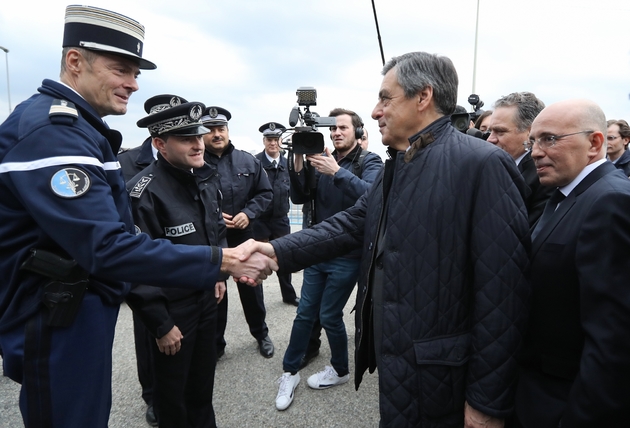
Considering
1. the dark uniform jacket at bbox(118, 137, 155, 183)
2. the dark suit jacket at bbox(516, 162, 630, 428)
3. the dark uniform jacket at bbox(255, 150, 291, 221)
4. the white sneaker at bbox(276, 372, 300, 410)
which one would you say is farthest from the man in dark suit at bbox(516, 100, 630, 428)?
the dark uniform jacket at bbox(255, 150, 291, 221)

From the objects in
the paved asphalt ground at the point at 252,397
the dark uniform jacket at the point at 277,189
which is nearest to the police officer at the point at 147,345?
the paved asphalt ground at the point at 252,397

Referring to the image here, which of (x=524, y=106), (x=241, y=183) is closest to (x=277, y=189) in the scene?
(x=241, y=183)

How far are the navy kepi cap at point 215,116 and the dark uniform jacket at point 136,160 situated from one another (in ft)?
1.94

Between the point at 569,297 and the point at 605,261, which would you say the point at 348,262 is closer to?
the point at 569,297

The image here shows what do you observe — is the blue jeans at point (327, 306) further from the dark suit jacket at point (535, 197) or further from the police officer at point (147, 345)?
the dark suit jacket at point (535, 197)

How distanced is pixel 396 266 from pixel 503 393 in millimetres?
593

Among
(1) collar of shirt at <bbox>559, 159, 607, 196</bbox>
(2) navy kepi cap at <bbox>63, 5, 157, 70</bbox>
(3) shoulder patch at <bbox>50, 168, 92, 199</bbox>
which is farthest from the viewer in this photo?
(2) navy kepi cap at <bbox>63, 5, 157, 70</bbox>

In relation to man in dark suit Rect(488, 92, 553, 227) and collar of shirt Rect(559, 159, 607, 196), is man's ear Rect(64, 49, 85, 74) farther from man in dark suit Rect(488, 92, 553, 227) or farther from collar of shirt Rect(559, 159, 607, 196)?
man in dark suit Rect(488, 92, 553, 227)

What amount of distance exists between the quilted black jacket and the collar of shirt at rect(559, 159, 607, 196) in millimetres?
179

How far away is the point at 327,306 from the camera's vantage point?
10.6ft

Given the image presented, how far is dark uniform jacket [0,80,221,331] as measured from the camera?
1.40m

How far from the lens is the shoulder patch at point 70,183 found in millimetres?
1403

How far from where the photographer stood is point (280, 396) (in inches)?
122

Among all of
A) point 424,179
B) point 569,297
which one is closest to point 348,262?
point 424,179
